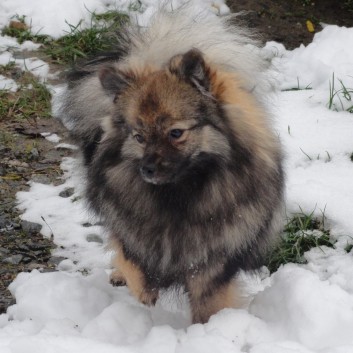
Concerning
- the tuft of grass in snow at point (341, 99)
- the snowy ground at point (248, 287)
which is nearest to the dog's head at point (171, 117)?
the snowy ground at point (248, 287)

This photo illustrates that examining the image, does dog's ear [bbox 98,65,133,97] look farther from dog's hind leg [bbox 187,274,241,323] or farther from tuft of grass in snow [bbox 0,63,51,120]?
tuft of grass in snow [bbox 0,63,51,120]

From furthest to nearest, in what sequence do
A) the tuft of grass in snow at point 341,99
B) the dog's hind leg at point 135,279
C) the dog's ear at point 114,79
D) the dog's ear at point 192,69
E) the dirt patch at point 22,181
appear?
the tuft of grass in snow at point 341,99
the dirt patch at point 22,181
the dog's hind leg at point 135,279
the dog's ear at point 114,79
the dog's ear at point 192,69

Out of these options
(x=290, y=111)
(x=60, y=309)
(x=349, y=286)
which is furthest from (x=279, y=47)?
(x=60, y=309)

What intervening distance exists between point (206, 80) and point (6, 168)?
1.93 metres

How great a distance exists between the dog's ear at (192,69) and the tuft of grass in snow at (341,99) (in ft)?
6.23

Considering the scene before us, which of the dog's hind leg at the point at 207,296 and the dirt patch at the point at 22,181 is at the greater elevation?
the dog's hind leg at the point at 207,296

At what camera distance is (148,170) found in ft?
7.66

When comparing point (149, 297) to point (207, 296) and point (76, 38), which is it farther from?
point (76, 38)

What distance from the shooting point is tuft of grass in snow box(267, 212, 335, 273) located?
3234 mm

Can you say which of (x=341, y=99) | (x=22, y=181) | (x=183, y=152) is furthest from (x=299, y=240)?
(x=22, y=181)

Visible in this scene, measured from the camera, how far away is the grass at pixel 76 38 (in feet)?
15.8

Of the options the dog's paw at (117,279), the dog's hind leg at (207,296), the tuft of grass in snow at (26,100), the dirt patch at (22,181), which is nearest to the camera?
the dog's hind leg at (207,296)

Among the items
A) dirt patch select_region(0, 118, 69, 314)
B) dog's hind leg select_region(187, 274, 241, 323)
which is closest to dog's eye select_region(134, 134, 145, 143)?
dog's hind leg select_region(187, 274, 241, 323)

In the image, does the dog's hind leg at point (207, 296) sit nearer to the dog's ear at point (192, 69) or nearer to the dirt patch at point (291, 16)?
the dog's ear at point (192, 69)
